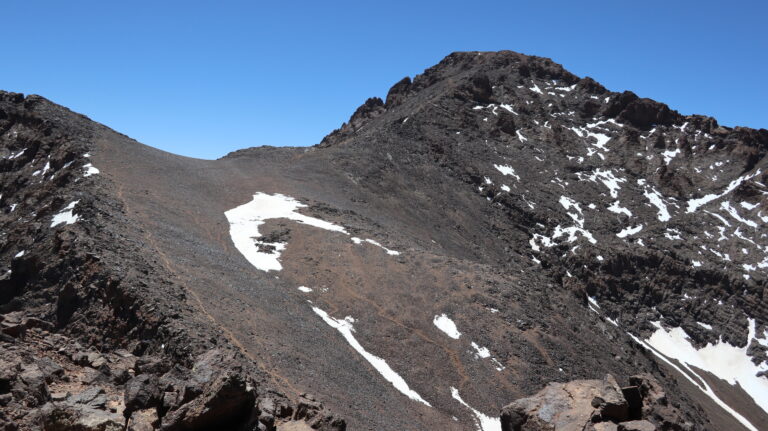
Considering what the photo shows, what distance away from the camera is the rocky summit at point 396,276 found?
40.2 feet

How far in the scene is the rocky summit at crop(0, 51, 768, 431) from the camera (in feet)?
40.2

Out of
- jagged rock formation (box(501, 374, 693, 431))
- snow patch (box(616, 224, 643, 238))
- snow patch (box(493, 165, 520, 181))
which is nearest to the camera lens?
jagged rock formation (box(501, 374, 693, 431))

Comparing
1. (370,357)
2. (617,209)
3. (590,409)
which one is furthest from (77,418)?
(617,209)

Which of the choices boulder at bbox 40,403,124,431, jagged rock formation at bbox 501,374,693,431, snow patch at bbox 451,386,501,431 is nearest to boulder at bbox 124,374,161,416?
boulder at bbox 40,403,124,431

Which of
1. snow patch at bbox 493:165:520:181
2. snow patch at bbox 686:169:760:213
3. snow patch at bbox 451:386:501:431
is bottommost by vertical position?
snow patch at bbox 451:386:501:431

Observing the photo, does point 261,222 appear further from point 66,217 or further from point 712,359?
point 712,359

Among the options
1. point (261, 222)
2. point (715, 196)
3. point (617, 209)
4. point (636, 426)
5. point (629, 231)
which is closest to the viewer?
point (636, 426)

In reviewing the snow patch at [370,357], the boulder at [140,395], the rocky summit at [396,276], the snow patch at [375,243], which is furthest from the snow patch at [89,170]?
the boulder at [140,395]

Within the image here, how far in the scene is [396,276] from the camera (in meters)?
39.7

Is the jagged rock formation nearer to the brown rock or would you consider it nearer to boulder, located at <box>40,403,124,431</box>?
the brown rock

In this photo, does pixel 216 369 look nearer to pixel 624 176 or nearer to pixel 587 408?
pixel 587 408

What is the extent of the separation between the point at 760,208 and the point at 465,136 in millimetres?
55072

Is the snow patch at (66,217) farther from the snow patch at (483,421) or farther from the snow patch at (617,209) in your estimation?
the snow patch at (617,209)

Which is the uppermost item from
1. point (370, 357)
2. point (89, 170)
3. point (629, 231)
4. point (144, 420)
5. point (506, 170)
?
point (506, 170)
